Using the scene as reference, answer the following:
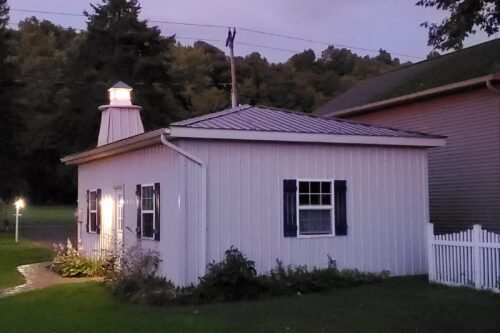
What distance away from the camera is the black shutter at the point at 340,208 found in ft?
49.3

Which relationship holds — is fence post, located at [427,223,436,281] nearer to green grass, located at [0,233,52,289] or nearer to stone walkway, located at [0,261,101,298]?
stone walkway, located at [0,261,101,298]

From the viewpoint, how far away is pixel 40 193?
239ft

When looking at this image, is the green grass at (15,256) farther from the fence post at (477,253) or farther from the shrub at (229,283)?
the fence post at (477,253)

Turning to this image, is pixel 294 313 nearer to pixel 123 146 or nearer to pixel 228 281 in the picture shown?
pixel 228 281

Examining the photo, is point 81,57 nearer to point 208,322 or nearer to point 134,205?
point 134,205

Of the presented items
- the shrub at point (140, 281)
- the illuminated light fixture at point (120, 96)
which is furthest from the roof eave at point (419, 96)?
the shrub at point (140, 281)

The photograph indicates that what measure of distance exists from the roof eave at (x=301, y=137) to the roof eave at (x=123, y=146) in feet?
1.66

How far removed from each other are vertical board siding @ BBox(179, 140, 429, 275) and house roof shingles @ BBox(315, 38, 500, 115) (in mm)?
4703

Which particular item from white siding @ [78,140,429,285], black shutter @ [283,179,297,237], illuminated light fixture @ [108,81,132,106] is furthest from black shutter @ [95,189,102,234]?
black shutter @ [283,179,297,237]

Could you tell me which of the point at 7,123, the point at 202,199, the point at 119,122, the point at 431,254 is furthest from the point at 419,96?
the point at 7,123

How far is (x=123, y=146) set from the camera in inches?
639

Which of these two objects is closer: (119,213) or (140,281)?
(140,281)

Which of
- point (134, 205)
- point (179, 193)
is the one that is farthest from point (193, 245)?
point (134, 205)

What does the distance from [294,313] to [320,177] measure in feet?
13.8
